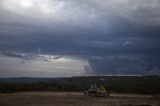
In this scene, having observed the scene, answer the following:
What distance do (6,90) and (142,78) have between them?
12137cm

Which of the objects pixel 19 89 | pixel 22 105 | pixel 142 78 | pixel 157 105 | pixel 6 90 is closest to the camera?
pixel 22 105

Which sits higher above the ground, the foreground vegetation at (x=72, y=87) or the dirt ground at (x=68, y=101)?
the foreground vegetation at (x=72, y=87)

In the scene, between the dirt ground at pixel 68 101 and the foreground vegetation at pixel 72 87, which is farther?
the foreground vegetation at pixel 72 87

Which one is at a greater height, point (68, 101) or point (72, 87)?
point (72, 87)

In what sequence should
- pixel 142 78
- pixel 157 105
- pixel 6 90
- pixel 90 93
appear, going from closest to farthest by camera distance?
pixel 157 105 < pixel 90 93 < pixel 6 90 < pixel 142 78

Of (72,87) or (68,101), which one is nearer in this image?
(68,101)

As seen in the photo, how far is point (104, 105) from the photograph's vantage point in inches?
1734

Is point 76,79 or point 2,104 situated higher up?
point 76,79

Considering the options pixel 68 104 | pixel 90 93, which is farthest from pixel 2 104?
pixel 90 93

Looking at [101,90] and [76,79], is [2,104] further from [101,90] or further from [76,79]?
[76,79]

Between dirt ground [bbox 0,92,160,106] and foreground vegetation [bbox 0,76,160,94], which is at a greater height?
foreground vegetation [bbox 0,76,160,94]

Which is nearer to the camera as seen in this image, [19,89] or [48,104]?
[48,104]

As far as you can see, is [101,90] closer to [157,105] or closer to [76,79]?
[157,105]

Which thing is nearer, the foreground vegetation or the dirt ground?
the dirt ground
